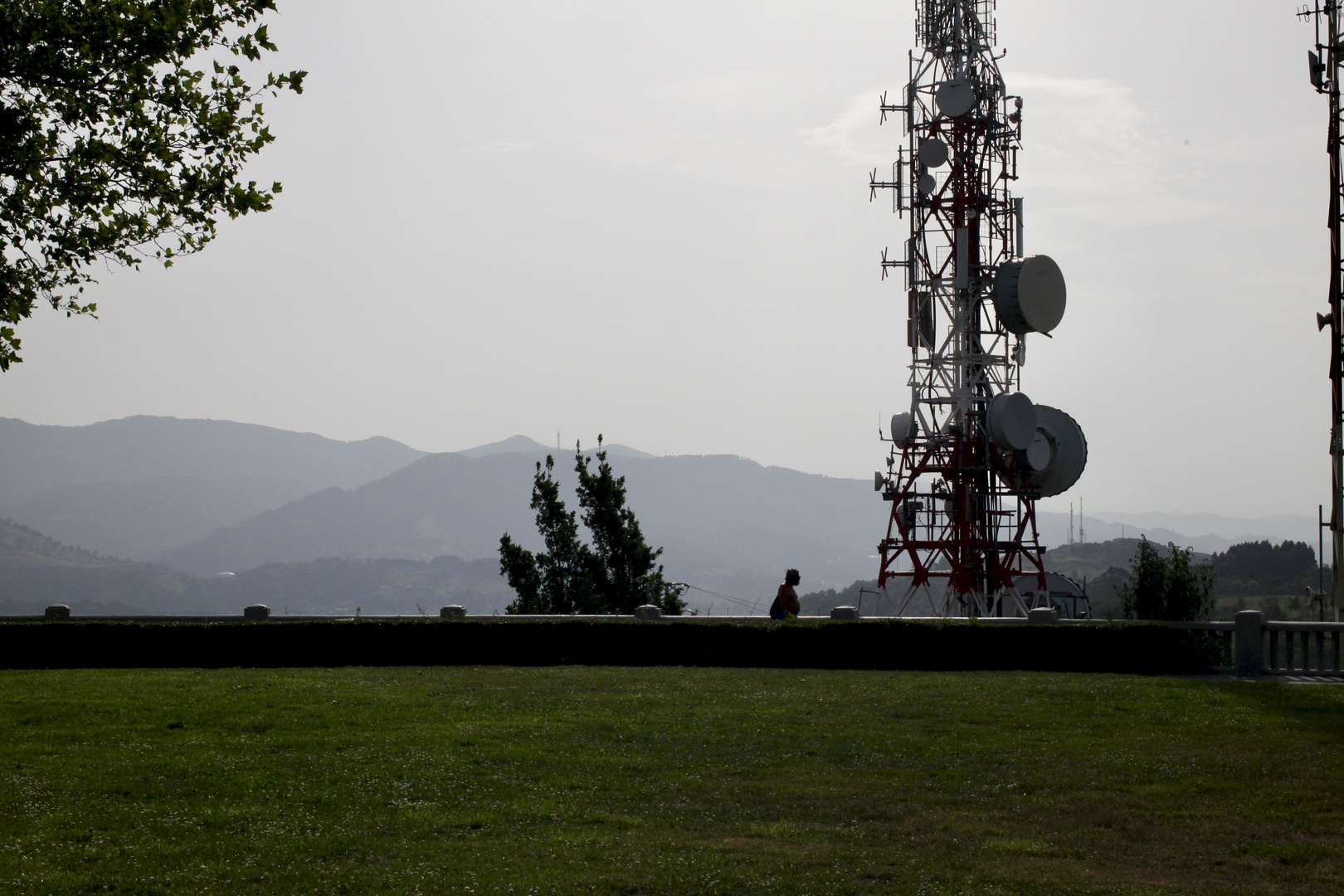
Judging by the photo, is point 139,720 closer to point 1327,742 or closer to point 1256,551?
point 1327,742

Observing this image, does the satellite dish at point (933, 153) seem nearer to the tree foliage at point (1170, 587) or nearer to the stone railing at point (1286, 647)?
the tree foliage at point (1170, 587)

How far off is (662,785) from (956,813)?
7.63 feet

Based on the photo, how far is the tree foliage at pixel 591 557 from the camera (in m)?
40.6

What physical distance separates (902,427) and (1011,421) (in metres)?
3.34

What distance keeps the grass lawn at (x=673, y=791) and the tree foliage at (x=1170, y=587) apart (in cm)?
1968

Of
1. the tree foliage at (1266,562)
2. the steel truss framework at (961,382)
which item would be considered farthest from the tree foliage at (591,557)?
the tree foliage at (1266,562)

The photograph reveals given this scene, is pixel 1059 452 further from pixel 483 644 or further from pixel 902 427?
pixel 483 644

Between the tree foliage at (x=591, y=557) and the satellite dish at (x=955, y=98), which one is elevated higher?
the satellite dish at (x=955, y=98)

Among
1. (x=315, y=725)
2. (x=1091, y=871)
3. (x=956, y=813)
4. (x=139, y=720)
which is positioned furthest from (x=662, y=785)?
(x=139, y=720)

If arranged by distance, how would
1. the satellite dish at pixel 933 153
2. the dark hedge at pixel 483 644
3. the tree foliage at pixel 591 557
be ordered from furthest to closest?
1. the tree foliage at pixel 591 557
2. the satellite dish at pixel 933 153
3. the dark hedge at pixel 483 644

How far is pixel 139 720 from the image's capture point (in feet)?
42.1

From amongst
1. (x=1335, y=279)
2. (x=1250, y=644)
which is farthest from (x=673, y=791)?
(x=1335, y=279)

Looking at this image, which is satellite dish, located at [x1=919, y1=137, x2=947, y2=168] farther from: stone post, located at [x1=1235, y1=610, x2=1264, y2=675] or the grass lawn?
the grass lawn

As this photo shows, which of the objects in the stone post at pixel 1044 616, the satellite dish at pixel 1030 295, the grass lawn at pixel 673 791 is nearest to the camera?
the grass lawn at pixel 673 791
